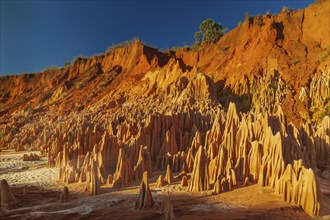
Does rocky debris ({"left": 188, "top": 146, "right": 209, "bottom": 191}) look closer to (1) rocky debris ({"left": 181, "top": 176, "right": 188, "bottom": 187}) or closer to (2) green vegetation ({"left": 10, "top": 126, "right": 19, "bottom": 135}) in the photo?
(1) rocky debris ({"left": 181, "top": 176, "right": 188, "bottom": 187})

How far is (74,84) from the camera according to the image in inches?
1674

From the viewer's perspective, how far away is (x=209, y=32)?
135ft

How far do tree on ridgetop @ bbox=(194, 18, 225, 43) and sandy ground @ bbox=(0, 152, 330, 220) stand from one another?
28.6m

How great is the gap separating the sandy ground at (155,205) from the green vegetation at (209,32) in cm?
2860

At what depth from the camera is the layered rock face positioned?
505 inches

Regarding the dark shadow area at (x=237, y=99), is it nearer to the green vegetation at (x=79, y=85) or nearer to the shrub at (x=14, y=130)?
the green vegetation at (x=79, y=85)

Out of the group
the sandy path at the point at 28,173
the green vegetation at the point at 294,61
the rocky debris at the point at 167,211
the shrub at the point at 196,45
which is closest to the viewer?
the rocky debris at the point at 167,211

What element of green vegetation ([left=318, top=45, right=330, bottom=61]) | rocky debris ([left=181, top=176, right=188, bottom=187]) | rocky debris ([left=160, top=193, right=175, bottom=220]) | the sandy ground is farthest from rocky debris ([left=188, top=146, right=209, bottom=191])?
green vegetation ([left=318, top=45, right=330, bottom=61])

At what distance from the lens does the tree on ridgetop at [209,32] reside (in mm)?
40719

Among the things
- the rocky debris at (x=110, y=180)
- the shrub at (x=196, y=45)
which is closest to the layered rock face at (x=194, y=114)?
the rocky debris at (x=110, y=180)

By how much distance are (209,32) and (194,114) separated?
22199 mm

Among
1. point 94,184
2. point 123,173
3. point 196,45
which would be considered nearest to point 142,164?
point 123,173

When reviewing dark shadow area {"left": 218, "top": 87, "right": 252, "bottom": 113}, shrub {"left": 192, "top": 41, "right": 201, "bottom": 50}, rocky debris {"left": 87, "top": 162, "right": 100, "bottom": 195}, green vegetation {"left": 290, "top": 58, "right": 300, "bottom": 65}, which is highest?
shrub {"left": 192, "top": 41, "right": 201, "bottom": 50}

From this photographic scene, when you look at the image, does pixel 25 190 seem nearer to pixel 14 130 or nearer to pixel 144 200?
pixel 144 200
